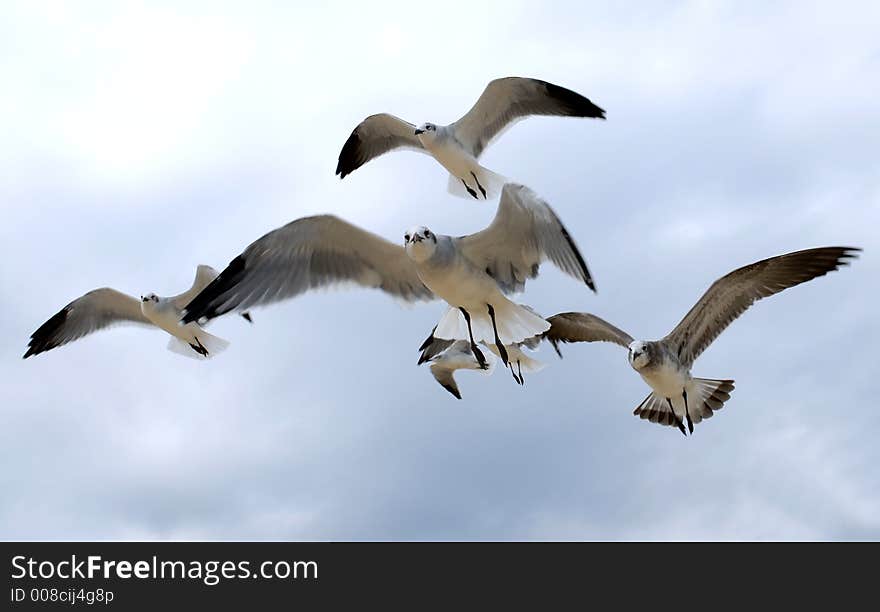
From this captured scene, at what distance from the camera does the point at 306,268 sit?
6.47 metres

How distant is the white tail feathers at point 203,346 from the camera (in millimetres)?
10008

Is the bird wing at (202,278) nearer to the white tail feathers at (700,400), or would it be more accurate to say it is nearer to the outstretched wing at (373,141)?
the outstretched wing at (373,141)

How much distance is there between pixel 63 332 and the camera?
35.2ft

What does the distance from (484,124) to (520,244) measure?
3.36 metres

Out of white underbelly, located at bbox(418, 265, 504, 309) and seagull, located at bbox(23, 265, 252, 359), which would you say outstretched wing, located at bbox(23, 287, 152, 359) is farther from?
white underbelly, located at bbox(418, 265, 504, 309)

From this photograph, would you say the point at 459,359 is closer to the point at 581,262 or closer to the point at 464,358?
the point at 464,358

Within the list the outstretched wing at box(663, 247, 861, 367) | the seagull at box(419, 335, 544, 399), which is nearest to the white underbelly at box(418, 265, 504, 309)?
the seagull at box(419, 335, 544, 399)

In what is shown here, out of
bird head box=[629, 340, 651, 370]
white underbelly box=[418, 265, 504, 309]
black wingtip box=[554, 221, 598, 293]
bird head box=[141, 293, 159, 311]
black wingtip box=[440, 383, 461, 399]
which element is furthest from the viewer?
bird head box=[141, 293, 159, 311]

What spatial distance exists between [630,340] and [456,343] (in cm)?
129

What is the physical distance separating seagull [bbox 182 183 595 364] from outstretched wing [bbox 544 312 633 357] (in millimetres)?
1669

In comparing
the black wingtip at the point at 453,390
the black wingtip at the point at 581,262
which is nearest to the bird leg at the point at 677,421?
the black wingtip at the point at 453,390

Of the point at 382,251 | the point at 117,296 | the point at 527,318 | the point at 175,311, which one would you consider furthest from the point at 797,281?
the point at 117,296

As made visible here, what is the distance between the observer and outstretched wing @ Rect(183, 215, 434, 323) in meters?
6.18

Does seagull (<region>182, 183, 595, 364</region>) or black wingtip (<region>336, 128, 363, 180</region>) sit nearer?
seagull (<region>182, 183, 595, 364</region>)
